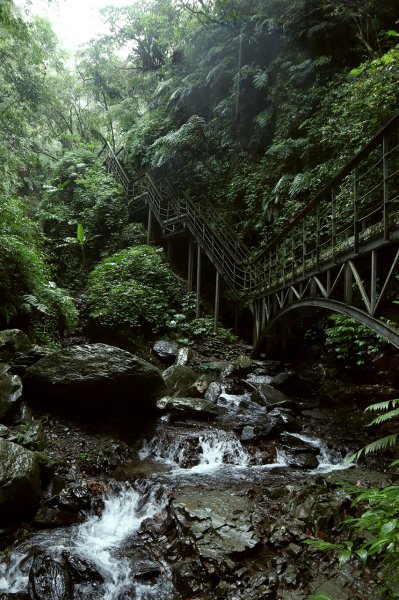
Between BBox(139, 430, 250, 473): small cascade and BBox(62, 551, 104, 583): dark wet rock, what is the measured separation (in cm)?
246

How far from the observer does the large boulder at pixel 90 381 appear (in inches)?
261

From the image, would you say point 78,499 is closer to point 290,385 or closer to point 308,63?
point 290,385

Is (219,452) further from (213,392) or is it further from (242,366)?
(242,366)

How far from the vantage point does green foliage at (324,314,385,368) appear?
341 inches

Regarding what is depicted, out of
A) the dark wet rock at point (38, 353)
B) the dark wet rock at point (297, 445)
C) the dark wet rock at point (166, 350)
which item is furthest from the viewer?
the dark wet rock at point (166, 350)

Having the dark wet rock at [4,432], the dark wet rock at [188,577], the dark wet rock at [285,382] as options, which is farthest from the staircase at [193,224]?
the dark wet rock at [188,577]

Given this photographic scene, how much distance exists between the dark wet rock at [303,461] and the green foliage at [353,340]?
337 centimetres

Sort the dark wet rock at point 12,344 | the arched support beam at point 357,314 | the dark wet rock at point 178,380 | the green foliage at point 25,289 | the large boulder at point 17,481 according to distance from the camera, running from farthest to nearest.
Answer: the dark wet rock at point 178,380 → the green foliage at point 25,289 → the dark wet rock at point 12,344 → the arched support beam at point 357,314 → the large boulder at point 17,481

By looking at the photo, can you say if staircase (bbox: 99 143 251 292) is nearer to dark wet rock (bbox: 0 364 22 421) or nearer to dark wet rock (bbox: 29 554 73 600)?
dark wet rock (bbox: 0 364 22 421)

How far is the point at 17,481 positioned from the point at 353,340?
27.4 ft

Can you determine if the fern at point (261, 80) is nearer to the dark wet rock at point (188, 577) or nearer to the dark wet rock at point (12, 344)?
the dark wet rock at point (12, 344)

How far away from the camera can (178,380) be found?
9.00 m

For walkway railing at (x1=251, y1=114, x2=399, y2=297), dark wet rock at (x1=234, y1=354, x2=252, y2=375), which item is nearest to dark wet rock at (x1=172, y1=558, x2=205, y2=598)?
walkway railing at (x1=251, y1=114, x2=399, y2=297)

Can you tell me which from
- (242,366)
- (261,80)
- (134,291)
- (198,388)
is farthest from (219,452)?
(261,80)
